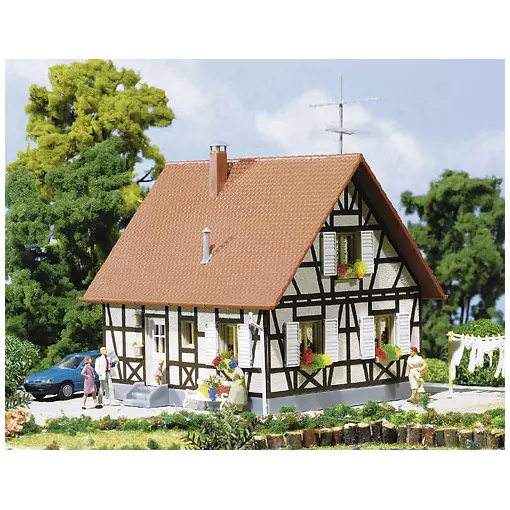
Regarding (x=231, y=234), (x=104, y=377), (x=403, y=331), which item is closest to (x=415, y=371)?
(x=403, y=331)

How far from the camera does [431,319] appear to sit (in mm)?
33375

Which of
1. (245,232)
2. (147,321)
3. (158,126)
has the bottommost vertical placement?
(147,321)

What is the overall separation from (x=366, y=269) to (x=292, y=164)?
2.23 metres

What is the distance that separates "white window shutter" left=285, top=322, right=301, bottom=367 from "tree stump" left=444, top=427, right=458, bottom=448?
10.3ft

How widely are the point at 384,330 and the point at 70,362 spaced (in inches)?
233

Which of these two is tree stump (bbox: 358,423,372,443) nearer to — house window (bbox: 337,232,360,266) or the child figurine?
house window (bbox: 337,232,360,266)

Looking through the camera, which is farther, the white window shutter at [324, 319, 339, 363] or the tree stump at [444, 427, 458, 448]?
the white window shutter at [324, 319, 339, 363]

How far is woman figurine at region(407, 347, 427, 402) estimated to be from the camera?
2550cm

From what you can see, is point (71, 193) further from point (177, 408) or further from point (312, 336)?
point (312, 336)

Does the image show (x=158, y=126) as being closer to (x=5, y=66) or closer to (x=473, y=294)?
(x=5, y=66)

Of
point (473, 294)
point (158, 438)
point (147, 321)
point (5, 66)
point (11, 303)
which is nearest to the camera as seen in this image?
point (158, 438)

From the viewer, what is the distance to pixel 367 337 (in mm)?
25250

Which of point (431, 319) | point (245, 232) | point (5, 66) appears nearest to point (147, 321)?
point (245, 232)

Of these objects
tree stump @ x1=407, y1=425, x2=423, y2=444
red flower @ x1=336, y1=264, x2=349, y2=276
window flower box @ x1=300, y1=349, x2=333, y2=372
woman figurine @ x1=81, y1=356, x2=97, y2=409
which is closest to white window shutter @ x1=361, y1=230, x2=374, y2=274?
red flower @ x1=336, y1=264, x2=349, y2=276
